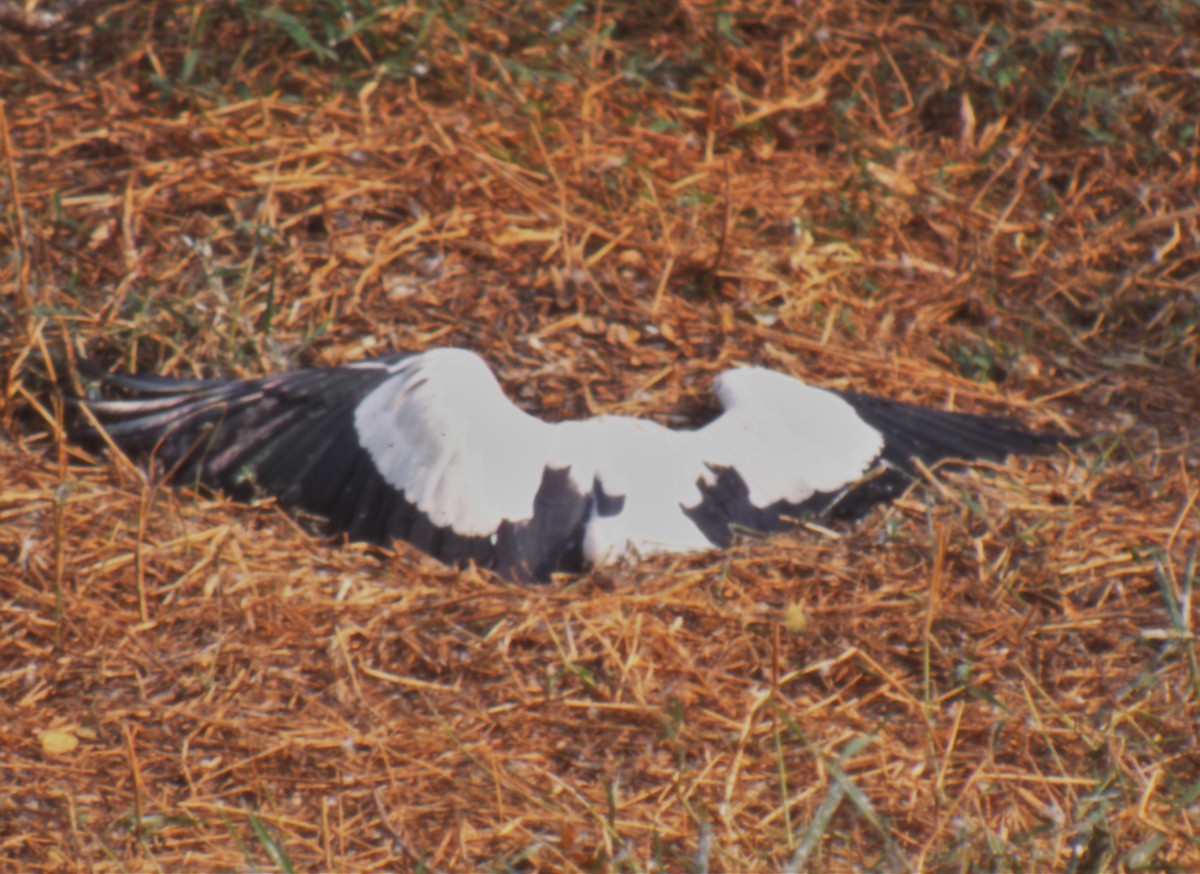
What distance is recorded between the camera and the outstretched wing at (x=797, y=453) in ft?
9.31

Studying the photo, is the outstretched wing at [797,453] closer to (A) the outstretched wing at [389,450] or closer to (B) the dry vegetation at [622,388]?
(B) the dry vegetation at [622,388]

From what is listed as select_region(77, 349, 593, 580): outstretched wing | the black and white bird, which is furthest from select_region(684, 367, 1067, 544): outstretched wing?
select_region(77, 349, 593, 580): outstretched wing

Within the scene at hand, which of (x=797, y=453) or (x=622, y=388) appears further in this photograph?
(x=622, y=388)

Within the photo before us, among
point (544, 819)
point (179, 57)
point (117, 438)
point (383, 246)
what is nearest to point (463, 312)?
point (383, 246)

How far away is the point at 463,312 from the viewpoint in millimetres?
3496

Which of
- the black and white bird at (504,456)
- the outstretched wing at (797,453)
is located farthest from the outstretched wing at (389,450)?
the outstretched wing at (797,453)

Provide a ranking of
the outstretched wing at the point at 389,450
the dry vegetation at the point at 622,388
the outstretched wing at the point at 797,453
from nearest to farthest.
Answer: the dry vegetation at the point at 622,388 < the outstretched wing at the point at 389,450 < the outstretched wing at the point at 797,453

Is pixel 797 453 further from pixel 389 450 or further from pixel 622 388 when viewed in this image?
pixel 389 450

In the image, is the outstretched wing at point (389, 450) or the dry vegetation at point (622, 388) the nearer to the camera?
the dry vegetation at point (622, 388)

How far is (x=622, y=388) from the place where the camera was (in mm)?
3340

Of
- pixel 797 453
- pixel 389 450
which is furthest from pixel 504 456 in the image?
pixel 797 453

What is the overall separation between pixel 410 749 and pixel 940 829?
0.81 meters

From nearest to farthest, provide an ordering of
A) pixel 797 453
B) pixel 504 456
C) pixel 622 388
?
pixel 504 456
pixel 797 453
pixel 622 388

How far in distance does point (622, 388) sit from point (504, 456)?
703 millimetres
